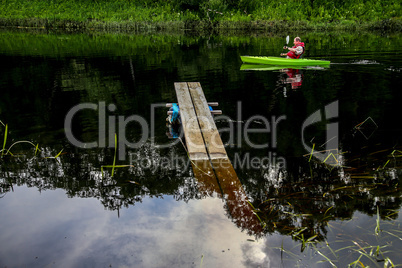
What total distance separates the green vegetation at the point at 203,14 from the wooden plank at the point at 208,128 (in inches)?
1010

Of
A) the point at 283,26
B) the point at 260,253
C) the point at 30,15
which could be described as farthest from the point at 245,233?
the point at 30,15

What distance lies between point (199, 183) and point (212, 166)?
431 millimetres

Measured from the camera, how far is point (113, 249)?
3506 millimetres

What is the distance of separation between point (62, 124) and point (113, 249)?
4343mm

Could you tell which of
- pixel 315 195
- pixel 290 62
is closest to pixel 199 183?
pixel 315 195

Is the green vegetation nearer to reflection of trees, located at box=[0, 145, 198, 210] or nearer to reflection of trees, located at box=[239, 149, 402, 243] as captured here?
reflection of trees, located at box=[239, 149, 402, 243]

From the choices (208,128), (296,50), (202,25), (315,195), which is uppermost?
(202,25)

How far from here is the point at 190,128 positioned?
19.9 feet

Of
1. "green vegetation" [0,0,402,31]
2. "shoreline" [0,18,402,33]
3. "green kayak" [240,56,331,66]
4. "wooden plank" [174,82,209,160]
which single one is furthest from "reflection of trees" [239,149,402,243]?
"green vegetation" [0,0,402,31]

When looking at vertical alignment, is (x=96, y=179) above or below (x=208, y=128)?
below

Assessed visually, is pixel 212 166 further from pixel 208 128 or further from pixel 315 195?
pixel 315 195

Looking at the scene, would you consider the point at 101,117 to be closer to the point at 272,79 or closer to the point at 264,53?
the point at 272,79

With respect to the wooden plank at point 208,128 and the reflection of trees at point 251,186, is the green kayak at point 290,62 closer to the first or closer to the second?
Answer: the wooden plank at point 208,128

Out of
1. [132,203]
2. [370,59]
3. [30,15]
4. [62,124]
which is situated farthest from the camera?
[30,15]
